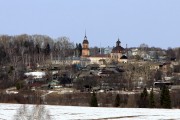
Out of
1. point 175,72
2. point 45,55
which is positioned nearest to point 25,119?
point 175,72

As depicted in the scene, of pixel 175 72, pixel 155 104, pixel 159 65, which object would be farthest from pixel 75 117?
pixel 159 65

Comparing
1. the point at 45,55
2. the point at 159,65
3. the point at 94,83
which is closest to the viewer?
the point at 94,83

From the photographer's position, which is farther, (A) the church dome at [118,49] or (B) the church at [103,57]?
(A) the church dome at [118,49]

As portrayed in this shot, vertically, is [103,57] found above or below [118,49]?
below

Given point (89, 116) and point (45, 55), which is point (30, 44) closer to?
point (45, 55)

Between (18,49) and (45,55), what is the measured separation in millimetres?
5059

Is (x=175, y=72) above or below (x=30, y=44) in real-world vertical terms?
below

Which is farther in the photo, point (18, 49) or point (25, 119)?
point (18, 49)

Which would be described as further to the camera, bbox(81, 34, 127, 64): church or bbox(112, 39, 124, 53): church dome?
bbox(112, 39, 124, 53): church dome

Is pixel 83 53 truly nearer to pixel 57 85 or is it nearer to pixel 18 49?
pixel 18 49

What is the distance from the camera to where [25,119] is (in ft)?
30.5

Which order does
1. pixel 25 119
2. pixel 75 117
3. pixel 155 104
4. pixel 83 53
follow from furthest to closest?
pixel 83 53 → pixel 155 104 → pixel 75 117 → pixel 25 119

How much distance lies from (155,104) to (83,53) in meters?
73.8

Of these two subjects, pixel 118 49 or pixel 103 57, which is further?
pixel 103 57
